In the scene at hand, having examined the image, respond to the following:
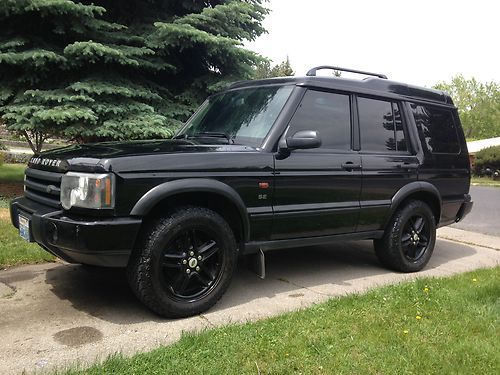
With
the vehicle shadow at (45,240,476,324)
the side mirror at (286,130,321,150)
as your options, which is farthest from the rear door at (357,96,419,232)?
the side mirror at (286,130,321,150)

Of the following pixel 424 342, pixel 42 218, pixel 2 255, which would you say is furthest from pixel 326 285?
pixel 2 255

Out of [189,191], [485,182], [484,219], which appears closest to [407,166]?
[189,191]

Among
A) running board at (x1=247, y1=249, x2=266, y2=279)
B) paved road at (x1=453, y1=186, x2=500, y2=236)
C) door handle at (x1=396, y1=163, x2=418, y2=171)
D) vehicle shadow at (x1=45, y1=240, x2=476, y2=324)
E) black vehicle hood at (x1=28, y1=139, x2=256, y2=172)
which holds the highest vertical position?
black vehicle hood at (x1=28, y1=139, x2=256, y2=172)

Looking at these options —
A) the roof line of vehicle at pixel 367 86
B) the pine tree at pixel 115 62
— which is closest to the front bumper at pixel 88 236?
the roof line of vehicle at pixel 367 86

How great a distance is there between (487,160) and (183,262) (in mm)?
27468

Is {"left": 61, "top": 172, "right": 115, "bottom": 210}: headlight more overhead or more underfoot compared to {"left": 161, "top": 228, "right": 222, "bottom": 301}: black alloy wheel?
more overhead

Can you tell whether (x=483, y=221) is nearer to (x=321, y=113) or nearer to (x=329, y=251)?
(x=329, y=251)

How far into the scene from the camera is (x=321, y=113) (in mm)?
4648

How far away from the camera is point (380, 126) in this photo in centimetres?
516

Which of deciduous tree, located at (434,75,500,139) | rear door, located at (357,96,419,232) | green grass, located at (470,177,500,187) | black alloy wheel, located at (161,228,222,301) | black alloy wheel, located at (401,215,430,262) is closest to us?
black alloy wheel, located at (161,228,222,301)

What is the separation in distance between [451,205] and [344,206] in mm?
1966

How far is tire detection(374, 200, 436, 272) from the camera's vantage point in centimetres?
525

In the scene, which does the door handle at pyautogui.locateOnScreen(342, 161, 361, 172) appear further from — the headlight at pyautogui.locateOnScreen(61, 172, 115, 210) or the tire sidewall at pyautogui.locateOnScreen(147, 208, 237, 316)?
the headlight at pyautogui.locateOnScreen(61, 172, 115, 210)

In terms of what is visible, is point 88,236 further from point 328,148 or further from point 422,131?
point 422,131
